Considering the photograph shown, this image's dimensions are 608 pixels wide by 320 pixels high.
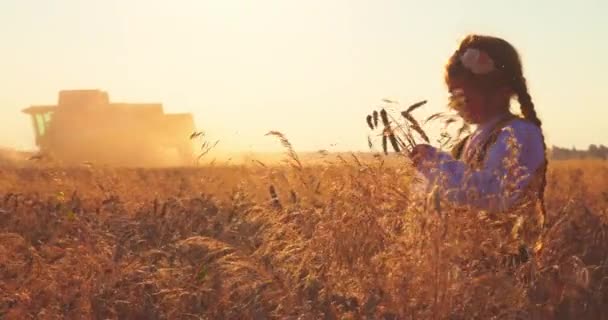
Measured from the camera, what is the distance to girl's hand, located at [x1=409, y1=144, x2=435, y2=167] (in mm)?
2762

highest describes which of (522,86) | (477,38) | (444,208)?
(477,38)

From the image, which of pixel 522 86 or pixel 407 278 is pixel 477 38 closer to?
pixel 522 86

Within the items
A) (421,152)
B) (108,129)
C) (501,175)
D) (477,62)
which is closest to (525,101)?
(477,62)

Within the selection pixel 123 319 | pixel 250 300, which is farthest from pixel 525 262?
pixel 123 319

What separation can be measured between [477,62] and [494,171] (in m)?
0.60

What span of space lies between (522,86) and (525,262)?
106 cm

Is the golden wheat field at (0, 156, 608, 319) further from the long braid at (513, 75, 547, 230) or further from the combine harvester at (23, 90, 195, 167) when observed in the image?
the combine harvester at (23, 90, 195, 167)

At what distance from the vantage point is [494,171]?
2.73 metres

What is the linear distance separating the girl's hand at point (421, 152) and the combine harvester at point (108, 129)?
23677 millimetres

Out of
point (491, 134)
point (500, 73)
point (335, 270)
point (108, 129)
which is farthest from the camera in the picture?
point (108, 129)

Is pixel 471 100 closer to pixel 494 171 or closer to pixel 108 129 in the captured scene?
pixel 494 171

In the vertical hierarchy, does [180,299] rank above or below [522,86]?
below

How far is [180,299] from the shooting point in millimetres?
2996

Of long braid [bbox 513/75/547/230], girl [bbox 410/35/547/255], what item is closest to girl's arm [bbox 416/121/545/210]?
girl [bbox 410/35/547/255]
